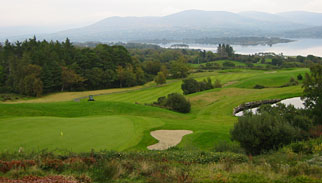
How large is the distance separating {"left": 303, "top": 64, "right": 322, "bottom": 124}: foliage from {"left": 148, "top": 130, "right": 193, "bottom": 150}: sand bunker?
11001 millimetres

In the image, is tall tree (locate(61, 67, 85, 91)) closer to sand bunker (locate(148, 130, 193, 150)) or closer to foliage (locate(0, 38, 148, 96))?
foliage (locate(0, 38, 148, 96))

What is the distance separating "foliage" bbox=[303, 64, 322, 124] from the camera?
2218cm

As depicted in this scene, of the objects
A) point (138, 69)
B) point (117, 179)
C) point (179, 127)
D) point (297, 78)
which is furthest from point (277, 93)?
point (117, 179)

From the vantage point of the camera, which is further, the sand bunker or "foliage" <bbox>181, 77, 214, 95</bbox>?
"foliage" <bbox>181, 77, 214, 95</bbox>

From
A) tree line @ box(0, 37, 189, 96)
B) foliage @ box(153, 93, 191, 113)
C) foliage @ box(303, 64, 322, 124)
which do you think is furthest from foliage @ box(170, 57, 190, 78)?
foliage @ box(303, 64, 322, 124)

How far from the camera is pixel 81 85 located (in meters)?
64.9

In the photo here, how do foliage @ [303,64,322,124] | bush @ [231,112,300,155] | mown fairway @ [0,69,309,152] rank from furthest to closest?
foliage @ [303,64,322,124] → mown fairway @ [0,69,309,152] → bush @ [231,112,300,155]

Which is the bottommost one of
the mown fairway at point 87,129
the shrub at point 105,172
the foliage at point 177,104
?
the foliage at point 177,104

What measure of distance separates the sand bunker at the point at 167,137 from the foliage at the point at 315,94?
11.0 meters

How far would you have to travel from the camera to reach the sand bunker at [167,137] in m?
17.0

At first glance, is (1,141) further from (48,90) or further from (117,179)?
(48,90)

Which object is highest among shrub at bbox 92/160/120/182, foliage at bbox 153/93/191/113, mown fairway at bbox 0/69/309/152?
shrub at bbox 92/160/120/182

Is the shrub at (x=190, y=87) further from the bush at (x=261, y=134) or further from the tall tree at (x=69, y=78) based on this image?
the bush at (x=261, y=134)

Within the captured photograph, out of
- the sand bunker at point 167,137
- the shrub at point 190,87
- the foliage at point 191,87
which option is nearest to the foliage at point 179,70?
the foliage at point 191,87
